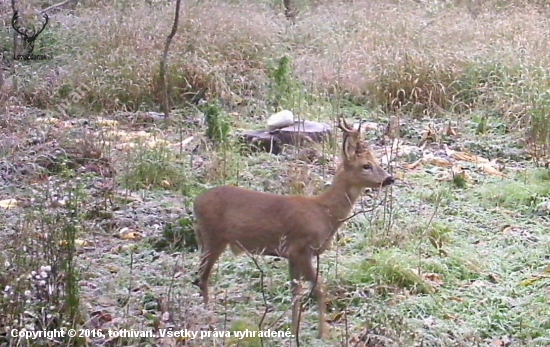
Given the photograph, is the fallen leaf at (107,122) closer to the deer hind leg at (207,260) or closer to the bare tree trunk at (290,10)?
the deer hind leg at (207,260)

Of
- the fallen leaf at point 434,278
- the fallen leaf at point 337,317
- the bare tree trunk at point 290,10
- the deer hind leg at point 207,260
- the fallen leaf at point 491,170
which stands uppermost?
the deer hind leg at point 207,260

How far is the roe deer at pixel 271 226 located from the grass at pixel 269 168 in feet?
0.81

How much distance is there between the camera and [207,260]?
187 inches

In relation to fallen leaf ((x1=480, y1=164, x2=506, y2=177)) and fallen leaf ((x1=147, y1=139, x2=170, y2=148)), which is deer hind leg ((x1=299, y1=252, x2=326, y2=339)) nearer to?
fallen leaf ((x1=147, y1=139, x2=170, y2=148))

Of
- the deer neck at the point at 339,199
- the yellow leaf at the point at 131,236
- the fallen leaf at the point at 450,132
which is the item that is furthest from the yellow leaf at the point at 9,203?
the fallen leaf at the point at 450,132

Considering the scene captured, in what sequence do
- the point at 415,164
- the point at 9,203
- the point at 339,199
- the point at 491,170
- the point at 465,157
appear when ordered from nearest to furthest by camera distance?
the point at 339,199 → the point at 9,203 → the point at 491,170 → the point at 415,164 → the point at 465,157

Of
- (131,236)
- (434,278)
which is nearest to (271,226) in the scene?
(434,278)

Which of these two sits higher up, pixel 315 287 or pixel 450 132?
pixel 315 287

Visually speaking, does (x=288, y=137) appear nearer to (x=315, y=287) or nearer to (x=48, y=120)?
(x=48, y=120)

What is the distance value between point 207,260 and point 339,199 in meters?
0.79

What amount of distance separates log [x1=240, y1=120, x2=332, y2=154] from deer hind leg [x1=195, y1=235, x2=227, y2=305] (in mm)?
3280

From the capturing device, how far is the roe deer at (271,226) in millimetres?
4598

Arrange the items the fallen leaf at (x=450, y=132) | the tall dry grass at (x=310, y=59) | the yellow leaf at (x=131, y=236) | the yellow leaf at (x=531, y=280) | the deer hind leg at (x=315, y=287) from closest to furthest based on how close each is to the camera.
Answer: the deer hind leg at (x=315, y=287) → the yellow leaf at (x=531, y=280) → the yellow leaf at (x=131, y=236) → the fallen leaf at (x=450, y=132) → the tall dry grass at (x=310, y=59)

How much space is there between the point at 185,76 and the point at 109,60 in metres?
0.93
